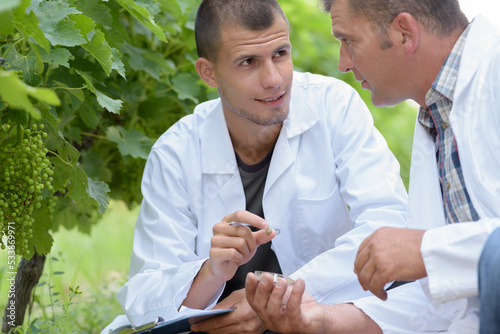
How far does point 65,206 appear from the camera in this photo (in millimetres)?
3420

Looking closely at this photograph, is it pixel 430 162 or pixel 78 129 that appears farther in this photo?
pixel 78 129

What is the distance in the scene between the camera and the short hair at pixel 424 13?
2.12 metres

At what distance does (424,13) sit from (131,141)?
1591 mm

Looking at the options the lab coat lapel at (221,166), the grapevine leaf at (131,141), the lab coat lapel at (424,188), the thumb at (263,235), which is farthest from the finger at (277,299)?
the grapevine leaf at (131,141)

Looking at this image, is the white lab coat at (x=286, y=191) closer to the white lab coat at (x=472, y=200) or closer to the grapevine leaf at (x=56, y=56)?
the white lab coat at (x=472, y=200)

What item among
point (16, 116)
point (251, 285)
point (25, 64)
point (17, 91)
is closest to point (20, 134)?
point (16, 116)

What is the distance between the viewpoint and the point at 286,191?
2852 millimetres

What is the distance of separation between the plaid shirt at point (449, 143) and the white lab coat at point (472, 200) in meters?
0.04

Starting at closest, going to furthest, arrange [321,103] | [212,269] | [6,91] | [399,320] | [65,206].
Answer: [6,91] → [399,320] → [212,269] → [321,103] → [65,206]

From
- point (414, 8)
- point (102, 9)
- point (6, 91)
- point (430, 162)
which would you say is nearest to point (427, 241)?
point (430, 162)

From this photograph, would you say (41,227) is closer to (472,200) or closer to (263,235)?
(263,235)

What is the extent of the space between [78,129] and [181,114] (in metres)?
0.69

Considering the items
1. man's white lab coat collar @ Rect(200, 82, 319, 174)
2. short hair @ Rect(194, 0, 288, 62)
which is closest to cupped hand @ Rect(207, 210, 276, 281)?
man's white lab coat collar @ Rect(200, 82, 319, 174)

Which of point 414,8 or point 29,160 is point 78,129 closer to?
point 29,160
